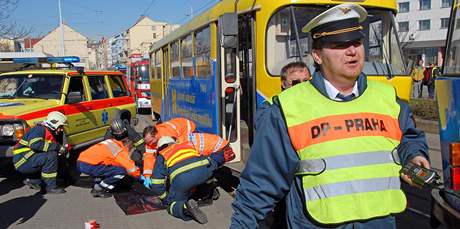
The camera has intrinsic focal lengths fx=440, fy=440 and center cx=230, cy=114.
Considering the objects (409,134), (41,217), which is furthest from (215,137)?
(409,134)

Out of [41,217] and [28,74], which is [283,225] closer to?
[41,217]

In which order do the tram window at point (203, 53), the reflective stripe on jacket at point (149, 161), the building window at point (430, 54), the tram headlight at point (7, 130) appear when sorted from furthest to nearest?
the building window at point (430, 54) → the tram headlight at point (7, 130) → the tram window at point (203, 53) → the reflective stripe on jacket at point (149, 161)

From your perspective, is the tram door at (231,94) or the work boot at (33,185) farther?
the work boot at (33,185)

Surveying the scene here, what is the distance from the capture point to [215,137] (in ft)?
21.0

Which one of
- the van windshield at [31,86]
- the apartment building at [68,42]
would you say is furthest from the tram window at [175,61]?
the apartment building at [68,42]

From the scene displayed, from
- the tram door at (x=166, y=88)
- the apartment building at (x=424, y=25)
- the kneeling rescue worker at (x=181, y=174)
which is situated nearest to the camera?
the kneeling rescue worker at (x=181, y=174)

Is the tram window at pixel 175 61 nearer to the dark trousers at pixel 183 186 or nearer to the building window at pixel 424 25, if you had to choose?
the dark trousers at pixel 183 186

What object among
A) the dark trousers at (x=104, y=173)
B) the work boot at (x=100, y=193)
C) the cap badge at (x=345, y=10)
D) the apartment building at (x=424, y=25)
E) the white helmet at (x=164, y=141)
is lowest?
the work boot at (x=100, y=193)

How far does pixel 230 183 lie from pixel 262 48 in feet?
8.50

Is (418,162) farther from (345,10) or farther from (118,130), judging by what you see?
(118,130)

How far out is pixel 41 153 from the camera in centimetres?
696

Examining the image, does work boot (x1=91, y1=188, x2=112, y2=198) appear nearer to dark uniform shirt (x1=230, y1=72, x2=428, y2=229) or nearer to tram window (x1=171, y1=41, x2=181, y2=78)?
tram window (x1=171, y1=41, x2=181, y2=78)

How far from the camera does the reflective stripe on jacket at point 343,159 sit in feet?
6.28

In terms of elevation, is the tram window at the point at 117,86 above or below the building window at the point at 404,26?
below
